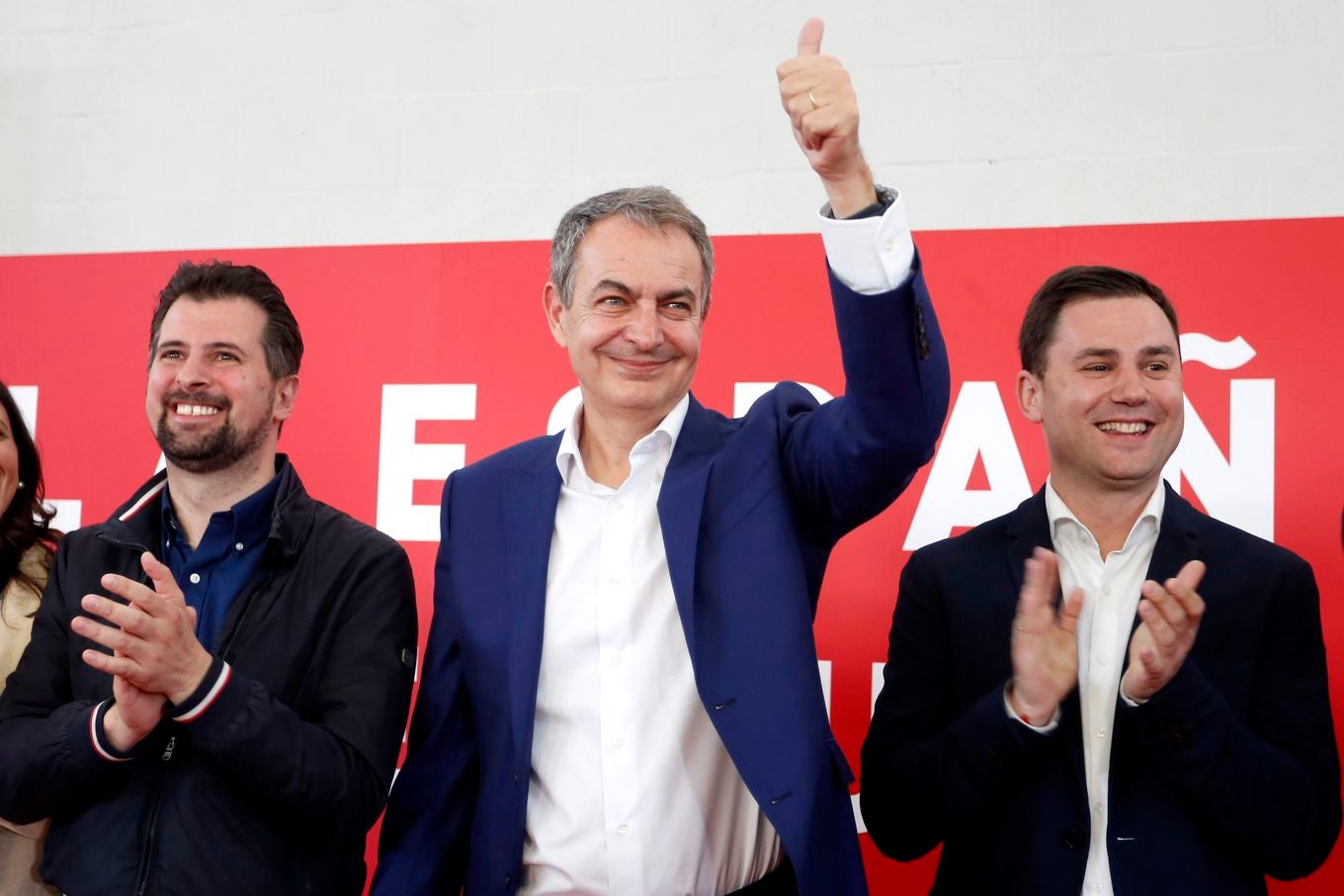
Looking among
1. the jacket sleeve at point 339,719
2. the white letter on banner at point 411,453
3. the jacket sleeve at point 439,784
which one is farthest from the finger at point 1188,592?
the white letter on banner at point 411,453

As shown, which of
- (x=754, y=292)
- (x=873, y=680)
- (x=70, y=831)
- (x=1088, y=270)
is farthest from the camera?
(x=754, y=292)

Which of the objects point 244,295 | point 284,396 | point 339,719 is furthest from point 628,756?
point 244,295

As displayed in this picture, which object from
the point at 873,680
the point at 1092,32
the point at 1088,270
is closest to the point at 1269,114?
the point at 1092,32

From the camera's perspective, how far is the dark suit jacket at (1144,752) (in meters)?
1.65

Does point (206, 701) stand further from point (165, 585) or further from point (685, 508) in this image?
point (685, 508)

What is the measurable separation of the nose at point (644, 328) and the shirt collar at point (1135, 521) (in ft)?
2.15

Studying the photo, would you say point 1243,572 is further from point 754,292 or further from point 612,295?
point 754,292

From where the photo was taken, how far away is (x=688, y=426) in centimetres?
178

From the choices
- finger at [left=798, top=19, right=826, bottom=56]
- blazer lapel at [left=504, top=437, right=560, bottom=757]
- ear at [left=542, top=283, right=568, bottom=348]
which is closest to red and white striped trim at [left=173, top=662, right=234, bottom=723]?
blazer lapel at [left=504, top=437, right=560, bottom=757]

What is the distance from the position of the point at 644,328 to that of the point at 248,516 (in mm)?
626

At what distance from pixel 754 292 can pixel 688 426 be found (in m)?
1.03

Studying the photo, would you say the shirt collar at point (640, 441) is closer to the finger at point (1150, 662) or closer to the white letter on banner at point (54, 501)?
the finger at point (1150, 662)

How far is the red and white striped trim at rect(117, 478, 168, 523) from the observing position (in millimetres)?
1900

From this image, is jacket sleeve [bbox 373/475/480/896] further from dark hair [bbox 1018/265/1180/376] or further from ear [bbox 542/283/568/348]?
dark hair [bbox 1018/265/1180/376]
